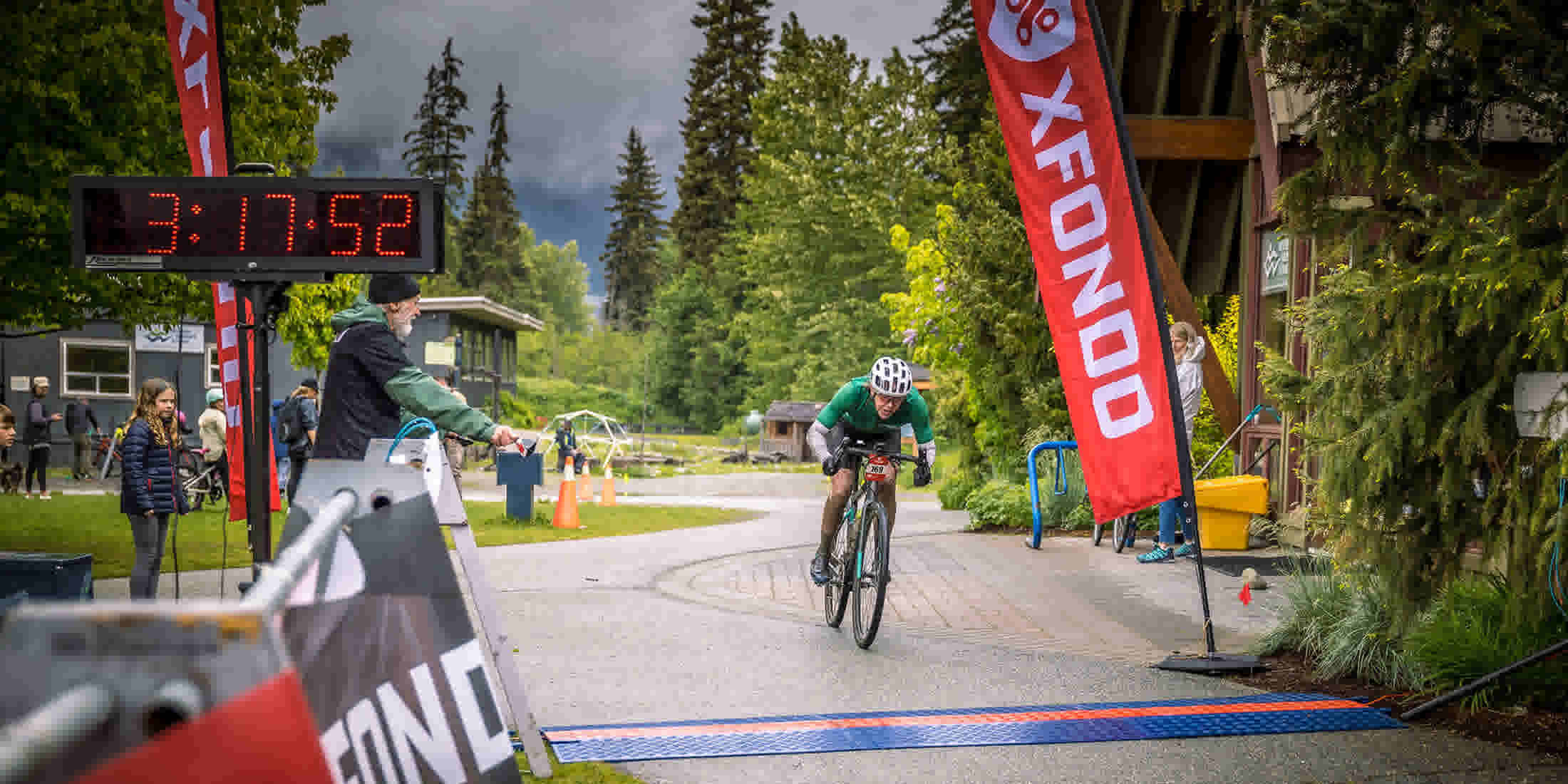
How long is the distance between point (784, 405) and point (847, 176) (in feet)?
37.0

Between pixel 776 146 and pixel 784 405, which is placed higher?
pixel 776 146

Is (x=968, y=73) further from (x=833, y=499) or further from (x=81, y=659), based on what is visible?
(x=81, y=659)

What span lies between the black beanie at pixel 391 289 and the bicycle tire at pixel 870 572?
123 inches

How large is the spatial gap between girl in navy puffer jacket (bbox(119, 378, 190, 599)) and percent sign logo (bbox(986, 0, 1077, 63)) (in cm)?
628

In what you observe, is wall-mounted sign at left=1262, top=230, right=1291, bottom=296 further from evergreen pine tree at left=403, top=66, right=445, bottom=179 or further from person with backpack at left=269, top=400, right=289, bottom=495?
evergreen pine tree at left=403, top=66, right=445, bottom=179

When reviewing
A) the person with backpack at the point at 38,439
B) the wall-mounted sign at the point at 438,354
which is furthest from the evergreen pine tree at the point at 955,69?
the person with backpack at the point at 38,439

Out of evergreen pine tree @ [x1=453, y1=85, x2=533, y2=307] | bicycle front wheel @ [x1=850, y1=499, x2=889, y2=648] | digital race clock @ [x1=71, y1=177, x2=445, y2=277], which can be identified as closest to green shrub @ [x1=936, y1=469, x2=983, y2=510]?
bicycle front wheel @ [x1=850, y1=499, x2=889, y2=648]

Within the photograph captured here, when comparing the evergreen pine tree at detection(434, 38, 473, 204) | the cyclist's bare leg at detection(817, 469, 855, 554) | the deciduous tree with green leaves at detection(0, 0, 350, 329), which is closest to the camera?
the cyclist's bare leg at detection(817, 469, 855, 554)

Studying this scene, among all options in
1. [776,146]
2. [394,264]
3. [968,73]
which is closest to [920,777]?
[394,264]

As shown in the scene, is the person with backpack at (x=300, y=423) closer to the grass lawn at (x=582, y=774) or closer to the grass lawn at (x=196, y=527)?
the grass lawn at (x=196, y=527)

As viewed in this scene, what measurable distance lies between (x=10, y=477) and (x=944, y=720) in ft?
75.0

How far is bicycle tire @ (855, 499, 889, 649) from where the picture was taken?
7820 mm

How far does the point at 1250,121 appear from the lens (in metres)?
15.0

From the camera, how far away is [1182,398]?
40.2ft
